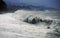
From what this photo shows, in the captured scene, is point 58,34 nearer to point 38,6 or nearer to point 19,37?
point 19,37

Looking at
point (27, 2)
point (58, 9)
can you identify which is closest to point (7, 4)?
point (27, 2)

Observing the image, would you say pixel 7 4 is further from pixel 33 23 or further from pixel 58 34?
pixel 58 34

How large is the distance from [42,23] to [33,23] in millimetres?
384

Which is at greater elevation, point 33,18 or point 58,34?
point 33,18

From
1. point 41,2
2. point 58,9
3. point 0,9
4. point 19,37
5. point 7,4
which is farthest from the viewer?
point 7,4

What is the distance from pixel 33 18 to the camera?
585 cm

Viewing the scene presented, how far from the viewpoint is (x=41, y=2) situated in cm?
834

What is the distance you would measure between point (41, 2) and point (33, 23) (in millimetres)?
2946

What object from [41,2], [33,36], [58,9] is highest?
[41,2]

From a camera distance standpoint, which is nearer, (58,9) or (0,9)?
(58,9)

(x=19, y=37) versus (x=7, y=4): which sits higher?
(x=7, y=4)

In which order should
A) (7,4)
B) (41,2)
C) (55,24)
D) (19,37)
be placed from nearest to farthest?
1. (19,37)
2. (55,24)
3. (41,2)
4. (7,4)

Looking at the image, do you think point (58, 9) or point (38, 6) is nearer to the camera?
point (58, 9)

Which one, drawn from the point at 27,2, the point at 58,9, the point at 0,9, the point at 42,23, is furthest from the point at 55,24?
the point at 0,9
